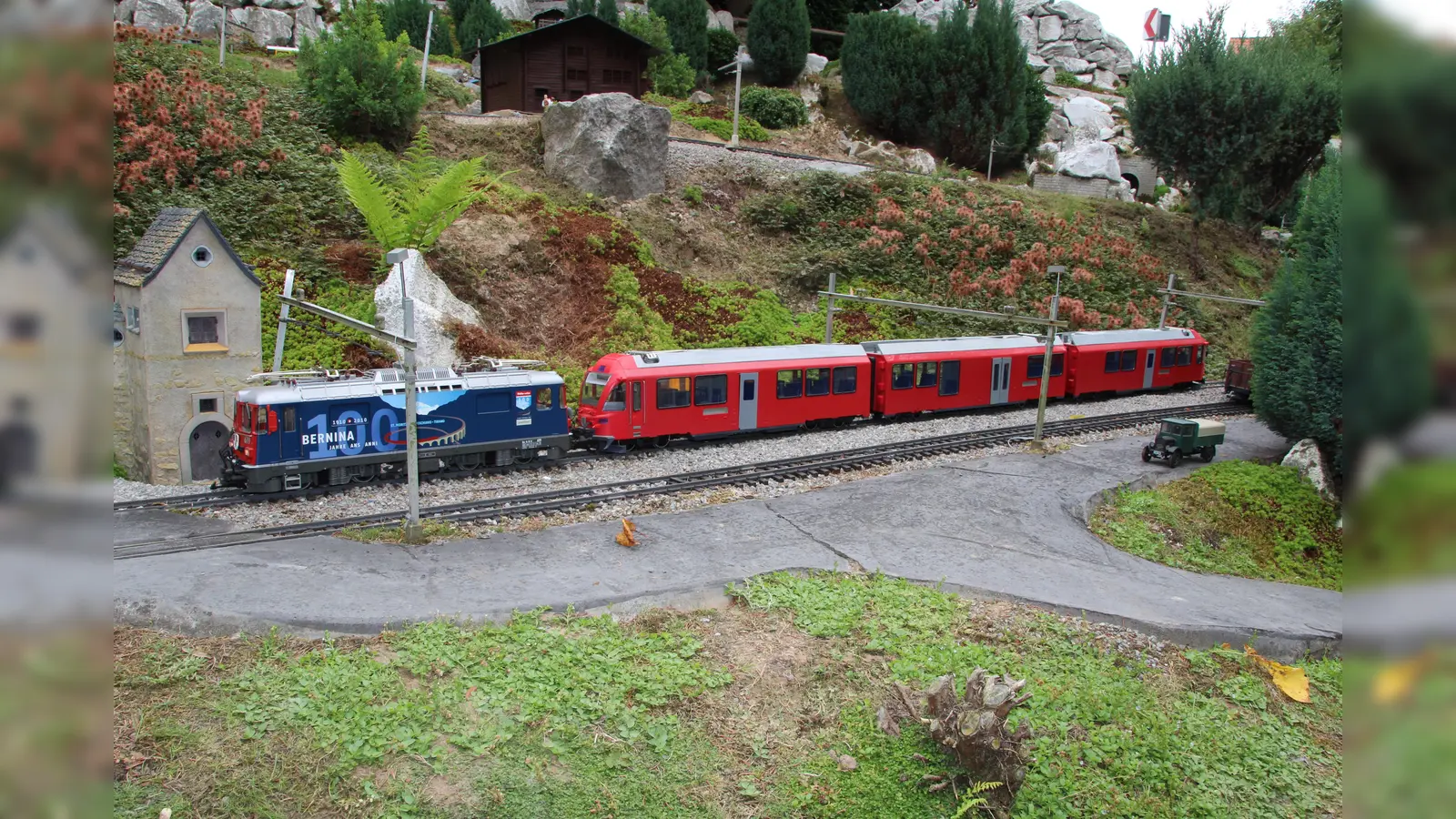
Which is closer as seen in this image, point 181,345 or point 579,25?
point 181,345

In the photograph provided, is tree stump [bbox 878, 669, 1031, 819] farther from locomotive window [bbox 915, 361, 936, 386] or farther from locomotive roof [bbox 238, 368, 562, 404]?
locomotive window [bbox 915, 361, 936, 386]

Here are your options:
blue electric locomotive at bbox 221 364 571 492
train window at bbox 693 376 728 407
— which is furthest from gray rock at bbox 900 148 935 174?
blue electric locomotive at bbox 221 364 571 492

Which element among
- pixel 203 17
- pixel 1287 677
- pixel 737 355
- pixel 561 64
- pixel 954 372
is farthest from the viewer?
pixel 203 17

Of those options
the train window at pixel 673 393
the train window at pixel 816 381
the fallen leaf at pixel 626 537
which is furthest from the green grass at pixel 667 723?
the train window at pixel 816 381

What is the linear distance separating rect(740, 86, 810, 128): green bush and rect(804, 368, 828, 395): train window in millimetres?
28518

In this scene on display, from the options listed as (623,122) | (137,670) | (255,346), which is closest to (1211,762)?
(137,670)

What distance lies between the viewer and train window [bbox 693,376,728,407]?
22.1m

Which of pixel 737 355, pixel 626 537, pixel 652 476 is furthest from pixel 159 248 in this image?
pixel 737 355

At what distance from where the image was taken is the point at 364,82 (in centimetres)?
3209

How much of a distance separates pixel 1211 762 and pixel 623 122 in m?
30.6

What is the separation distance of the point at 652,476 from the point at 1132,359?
63.3 ft

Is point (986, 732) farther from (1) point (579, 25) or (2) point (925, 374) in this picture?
(1) point (579, 25)

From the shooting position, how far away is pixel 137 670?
10.0 meters

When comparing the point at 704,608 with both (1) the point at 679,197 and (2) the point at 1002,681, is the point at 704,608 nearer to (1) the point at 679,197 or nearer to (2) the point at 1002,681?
(2) the point at 1002,681
